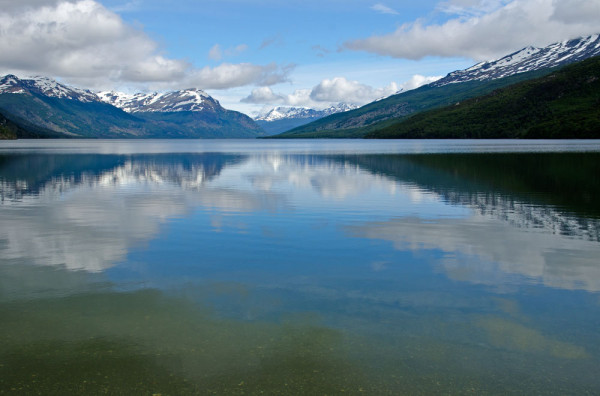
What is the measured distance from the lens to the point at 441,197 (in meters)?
47.3

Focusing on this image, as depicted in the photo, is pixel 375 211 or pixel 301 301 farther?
pixel 375 211

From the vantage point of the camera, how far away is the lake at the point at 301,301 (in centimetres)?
1228

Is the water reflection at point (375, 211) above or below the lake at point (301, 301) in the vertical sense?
above

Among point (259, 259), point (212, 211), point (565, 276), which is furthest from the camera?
point (212, 211)

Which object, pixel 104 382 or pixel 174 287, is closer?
pixel 104 382

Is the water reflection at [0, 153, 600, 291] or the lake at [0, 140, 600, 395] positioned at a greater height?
the water reflection at [0, 153, 600, 291]

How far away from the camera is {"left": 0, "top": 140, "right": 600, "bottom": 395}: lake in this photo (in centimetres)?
1228

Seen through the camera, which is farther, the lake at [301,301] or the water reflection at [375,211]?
the water reflection at [375,211]

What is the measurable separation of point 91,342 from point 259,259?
35.5 feet

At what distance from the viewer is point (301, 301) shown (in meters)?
17.8

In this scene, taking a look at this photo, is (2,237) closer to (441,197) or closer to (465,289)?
(465,289)

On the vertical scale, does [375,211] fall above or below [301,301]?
above

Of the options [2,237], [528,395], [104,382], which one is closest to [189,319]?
[104,382]

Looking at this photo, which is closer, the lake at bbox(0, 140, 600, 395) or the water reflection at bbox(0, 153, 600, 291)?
the lake at bbox(0, 140, 600, 395)
